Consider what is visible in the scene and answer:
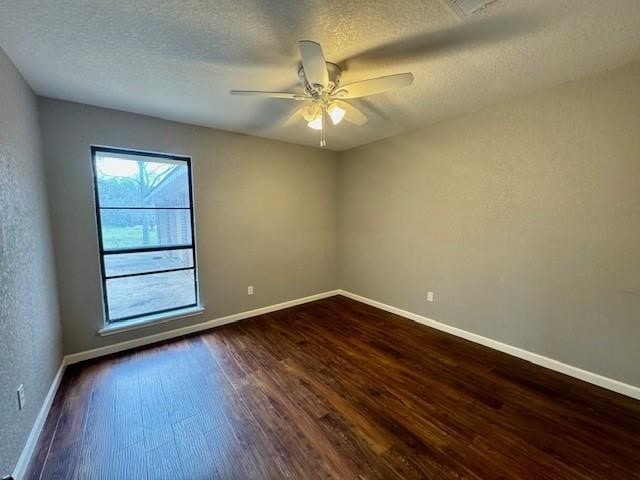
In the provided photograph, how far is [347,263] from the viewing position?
14.4 feet

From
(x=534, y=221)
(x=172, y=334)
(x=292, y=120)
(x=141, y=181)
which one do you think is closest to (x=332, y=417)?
(x=172, y=334)

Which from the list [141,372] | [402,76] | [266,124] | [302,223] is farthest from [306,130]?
[141,372]

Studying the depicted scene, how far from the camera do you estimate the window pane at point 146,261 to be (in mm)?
2730

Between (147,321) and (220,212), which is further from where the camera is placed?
(220,212)

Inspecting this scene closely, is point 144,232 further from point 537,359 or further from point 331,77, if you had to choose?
point 537,359

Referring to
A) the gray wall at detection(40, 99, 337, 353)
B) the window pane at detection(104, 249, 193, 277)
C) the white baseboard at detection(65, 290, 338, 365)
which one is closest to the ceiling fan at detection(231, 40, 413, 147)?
the gray wall at detection(40, 99, 337, 353)

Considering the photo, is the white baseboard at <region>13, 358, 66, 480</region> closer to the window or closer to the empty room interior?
the empty room interior

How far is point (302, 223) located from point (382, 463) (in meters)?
3.04

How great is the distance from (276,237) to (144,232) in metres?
1.57

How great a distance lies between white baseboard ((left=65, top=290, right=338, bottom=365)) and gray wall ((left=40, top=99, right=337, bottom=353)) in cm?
6

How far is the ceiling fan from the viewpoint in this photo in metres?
1.47

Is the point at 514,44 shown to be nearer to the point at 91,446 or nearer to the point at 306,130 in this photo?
the point at 306,130

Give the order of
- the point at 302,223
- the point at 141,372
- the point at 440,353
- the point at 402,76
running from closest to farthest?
the point at 402,76, the point at 141,372, the point at 440,353, the point at 302,223

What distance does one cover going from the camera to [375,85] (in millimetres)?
1745
